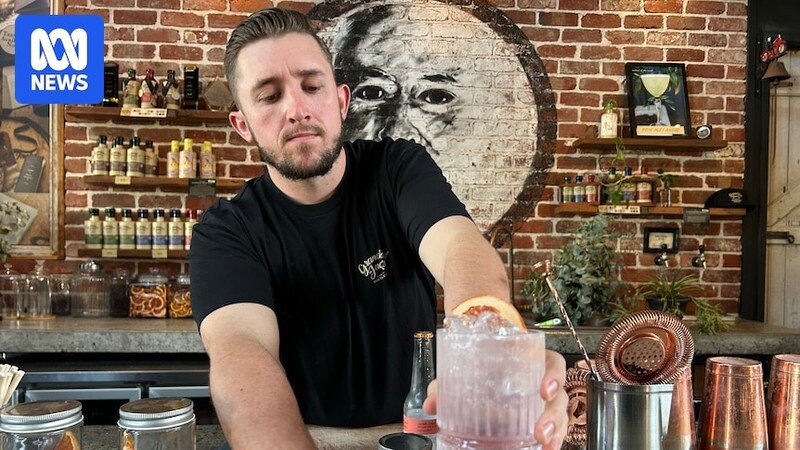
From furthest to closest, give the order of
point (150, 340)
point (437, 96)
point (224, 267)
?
1. point (437, 96)
2. point (150, 340)
3. point (224, 267)

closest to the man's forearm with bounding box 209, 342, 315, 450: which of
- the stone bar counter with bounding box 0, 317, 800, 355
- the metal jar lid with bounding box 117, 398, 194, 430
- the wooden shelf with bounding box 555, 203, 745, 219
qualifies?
the metal jar lid with bounding box 117, 398, 194, 430

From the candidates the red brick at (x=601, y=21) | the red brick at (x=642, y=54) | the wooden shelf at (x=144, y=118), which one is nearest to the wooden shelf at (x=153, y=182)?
the wooden shelf at (x=144, y=118)

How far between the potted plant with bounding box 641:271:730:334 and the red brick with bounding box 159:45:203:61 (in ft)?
8.58

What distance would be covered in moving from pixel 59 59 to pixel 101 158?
1.91 ft

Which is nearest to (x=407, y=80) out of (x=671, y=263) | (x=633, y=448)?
(x=671, y=263)

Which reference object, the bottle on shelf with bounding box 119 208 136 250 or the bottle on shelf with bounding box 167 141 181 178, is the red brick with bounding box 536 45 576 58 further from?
the bottle on shelf with bounding box 119 208 136 250

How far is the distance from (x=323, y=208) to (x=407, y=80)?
2.00 m

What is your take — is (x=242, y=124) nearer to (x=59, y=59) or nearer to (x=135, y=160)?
(x=135, y=160)

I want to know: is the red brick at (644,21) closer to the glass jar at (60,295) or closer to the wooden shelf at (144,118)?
the wooden shelf at (144,118)

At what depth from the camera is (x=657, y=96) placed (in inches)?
133

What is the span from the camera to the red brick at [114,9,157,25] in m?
3.26

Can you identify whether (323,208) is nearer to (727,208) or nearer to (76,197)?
(76,197)

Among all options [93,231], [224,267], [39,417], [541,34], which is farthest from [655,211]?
[39,417]

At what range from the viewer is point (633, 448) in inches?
37.3
